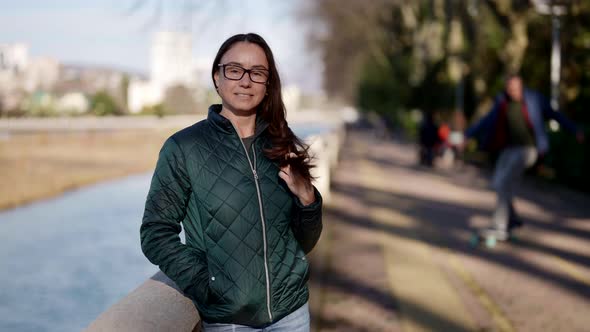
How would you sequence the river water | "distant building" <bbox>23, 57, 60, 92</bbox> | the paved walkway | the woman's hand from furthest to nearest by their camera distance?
"distant building" <bbox>23, 57, 60, 92</bbox>, the paved walkway, the river water, the woman's hand

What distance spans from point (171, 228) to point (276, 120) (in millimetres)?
529

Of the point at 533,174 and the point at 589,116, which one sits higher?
the point at 589,116

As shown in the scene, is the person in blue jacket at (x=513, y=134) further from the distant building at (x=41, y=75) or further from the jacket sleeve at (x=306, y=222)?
Result: the distant building at (x=41, y=75)

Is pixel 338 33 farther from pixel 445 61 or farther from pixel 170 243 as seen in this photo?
pixel 170 243

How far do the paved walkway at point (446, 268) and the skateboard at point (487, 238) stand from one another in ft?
0.45

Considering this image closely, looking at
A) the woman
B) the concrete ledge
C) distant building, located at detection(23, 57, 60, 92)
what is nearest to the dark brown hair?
the woman

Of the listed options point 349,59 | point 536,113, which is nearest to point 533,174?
point 536,113

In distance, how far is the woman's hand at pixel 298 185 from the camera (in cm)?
255

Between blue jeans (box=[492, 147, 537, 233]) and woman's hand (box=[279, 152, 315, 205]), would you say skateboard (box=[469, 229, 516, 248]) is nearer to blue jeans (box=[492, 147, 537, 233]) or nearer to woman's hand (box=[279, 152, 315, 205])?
blue jeans (box=[492, 147, 537, 233])

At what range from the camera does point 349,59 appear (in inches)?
2552

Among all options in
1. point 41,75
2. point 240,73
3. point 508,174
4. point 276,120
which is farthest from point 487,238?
point 41,75

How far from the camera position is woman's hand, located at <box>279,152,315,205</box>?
100 inches

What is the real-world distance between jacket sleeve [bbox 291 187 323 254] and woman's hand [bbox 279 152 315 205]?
0.8 inches

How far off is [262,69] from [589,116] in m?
17.1
